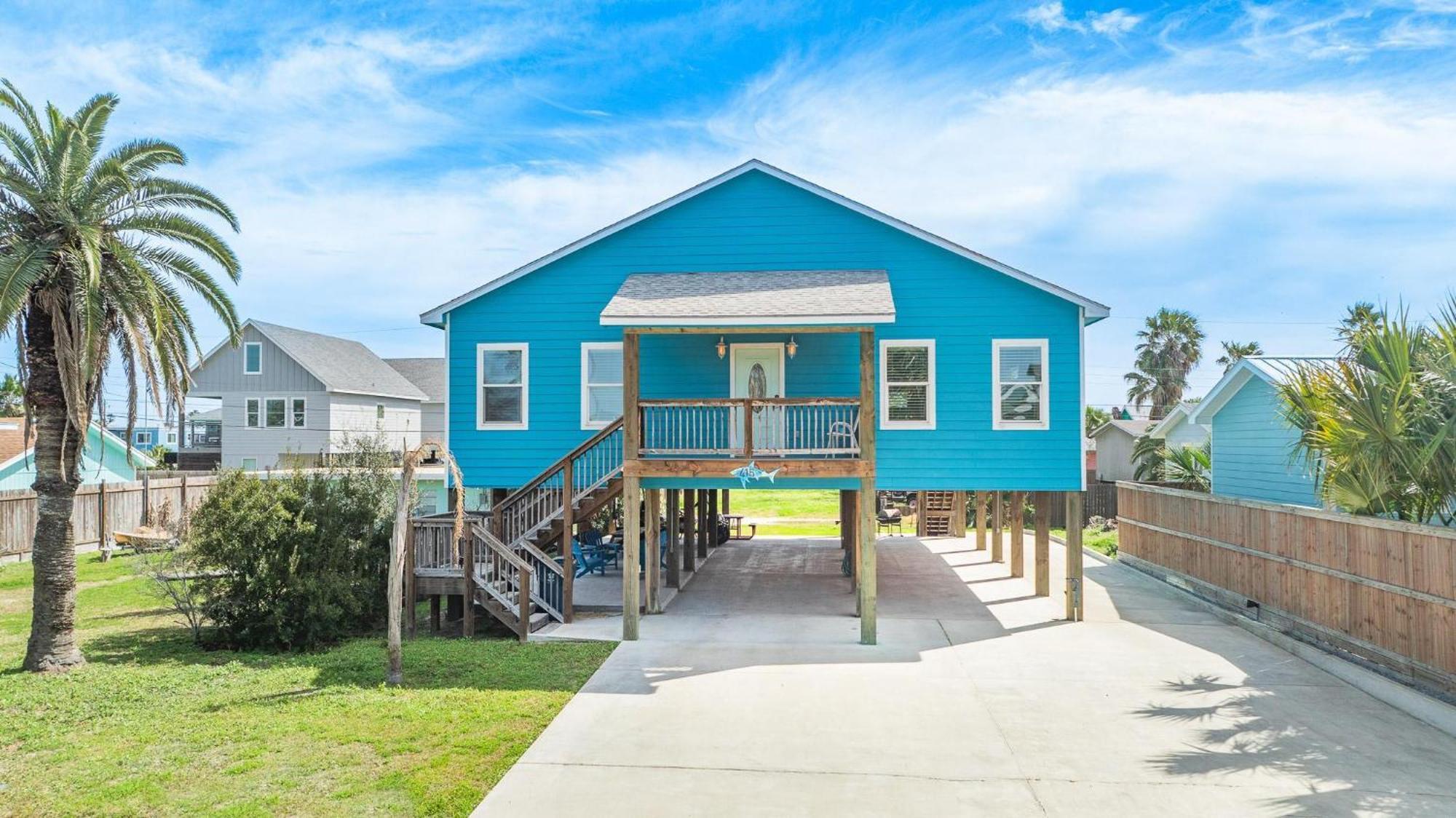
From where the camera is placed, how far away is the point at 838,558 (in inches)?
798

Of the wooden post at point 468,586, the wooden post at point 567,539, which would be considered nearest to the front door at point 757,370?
the wooden post at point 567,539

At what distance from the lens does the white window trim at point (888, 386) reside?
13.3 m

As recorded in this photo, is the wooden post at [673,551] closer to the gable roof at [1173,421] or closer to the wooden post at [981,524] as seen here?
the wooden post at [981,524]

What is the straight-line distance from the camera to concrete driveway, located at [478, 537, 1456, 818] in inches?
248

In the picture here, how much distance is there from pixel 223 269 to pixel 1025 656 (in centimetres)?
1244

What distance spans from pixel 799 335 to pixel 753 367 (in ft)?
3.09

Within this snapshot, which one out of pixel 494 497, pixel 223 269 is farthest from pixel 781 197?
pixel 223 269

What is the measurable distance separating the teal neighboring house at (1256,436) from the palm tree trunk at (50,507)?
55.8 feet

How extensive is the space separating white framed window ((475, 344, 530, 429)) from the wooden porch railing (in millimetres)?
2315

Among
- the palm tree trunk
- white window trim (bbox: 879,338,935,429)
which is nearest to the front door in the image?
white window trim (bbox: 879,338,935,429)

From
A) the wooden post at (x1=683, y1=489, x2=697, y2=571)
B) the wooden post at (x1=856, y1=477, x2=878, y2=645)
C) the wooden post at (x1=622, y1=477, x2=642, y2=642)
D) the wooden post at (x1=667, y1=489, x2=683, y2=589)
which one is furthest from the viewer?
the wooden post at (x1=683, y1=489, x2=697, y2=571)

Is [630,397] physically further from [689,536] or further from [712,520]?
[712,520]

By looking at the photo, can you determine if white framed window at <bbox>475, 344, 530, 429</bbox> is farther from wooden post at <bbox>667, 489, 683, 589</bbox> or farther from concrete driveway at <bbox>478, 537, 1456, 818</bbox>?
concrete driveway at <bbox>478, 537, 1456, 818</bbox>

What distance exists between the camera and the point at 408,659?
10.4 metres
